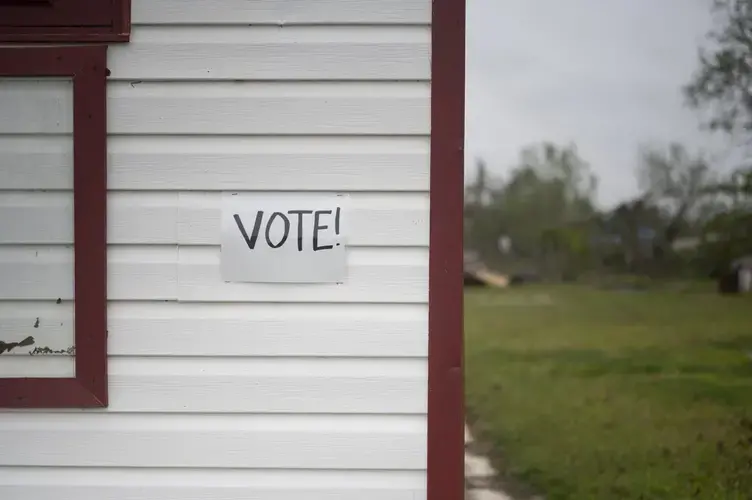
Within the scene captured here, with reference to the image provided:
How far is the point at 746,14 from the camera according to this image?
1.96m

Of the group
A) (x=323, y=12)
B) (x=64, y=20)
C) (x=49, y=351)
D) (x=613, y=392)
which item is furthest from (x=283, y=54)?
(x=613, y=392)

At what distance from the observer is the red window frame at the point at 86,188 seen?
1.33m

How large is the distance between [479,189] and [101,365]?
1.26 metres

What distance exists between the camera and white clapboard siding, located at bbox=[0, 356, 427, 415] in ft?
4.43

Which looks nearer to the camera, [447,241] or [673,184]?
[447,241]

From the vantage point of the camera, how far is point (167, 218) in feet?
4.47

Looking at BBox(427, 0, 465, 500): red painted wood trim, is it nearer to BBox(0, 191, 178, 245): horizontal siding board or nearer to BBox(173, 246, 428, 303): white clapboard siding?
BBox(173, 246, 428, 303): white clapboard siding

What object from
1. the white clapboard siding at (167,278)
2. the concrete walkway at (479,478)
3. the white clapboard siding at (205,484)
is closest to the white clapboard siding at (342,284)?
the white clapboard siding at (167,278)

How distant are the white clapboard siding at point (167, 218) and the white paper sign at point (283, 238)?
0.09 feet

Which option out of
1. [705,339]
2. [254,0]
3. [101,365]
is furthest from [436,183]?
[705,339]

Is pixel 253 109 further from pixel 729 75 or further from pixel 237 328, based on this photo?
pixel 729 75

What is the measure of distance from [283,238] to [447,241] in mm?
406

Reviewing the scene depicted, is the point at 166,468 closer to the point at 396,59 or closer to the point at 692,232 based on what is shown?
the point at 396,59

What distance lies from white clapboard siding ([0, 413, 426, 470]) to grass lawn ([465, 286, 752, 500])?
2.40 feet
